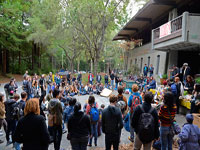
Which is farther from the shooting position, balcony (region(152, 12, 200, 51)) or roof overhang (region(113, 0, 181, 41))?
roof overhang (region(113, 0, 181, 41))

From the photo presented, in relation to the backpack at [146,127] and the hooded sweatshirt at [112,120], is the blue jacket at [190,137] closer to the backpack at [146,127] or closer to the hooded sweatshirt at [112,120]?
the backpack at [146,127]

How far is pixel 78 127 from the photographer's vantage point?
372 centimetres

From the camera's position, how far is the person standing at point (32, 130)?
125 inches

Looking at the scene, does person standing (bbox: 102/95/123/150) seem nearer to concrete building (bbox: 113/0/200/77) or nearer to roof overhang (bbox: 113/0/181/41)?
concrete building (bbox: 113/0/200/77)

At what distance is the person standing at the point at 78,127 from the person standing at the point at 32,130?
0.65 meters

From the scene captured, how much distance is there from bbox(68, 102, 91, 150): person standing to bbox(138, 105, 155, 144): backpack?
1.10 m

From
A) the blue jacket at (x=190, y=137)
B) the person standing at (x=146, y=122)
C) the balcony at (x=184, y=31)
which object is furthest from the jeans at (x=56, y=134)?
the balcony at (x=184, y=31)

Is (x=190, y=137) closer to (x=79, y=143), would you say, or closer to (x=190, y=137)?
(x=190, y=137)

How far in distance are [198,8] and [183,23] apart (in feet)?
12.6

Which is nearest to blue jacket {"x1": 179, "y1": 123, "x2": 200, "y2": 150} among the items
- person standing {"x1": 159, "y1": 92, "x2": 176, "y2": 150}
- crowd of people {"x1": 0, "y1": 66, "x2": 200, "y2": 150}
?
crowd of people {"x1": 0, "y1": 66, "x2": 200, "y2": 150}

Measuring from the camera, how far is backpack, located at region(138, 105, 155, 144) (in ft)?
11.9

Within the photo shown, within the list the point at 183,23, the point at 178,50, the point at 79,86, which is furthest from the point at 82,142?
the point at 178,50

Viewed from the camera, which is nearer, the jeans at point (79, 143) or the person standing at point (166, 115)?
the jeans at point (79, 143)

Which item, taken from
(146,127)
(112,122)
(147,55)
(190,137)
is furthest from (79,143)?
(147,55)
